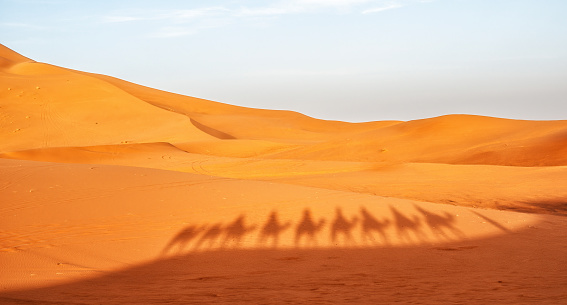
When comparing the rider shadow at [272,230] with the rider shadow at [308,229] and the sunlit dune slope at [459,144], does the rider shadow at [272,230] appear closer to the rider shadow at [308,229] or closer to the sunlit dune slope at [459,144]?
the rider shadow at [308,229]

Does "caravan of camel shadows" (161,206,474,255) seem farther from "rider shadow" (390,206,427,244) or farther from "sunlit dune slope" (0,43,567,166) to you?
"sunlit dune slope" (0,43,567,166)

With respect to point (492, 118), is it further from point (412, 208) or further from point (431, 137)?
point (412, 208)

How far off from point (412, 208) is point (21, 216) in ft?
21.7

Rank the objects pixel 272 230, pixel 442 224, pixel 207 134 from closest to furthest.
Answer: pixel 272 230, pixel 442 224, pixel 207 134

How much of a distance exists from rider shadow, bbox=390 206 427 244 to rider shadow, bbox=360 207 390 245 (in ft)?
0.72

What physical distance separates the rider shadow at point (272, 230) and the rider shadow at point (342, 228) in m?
0.75

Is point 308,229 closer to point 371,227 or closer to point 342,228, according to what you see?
point 342,228

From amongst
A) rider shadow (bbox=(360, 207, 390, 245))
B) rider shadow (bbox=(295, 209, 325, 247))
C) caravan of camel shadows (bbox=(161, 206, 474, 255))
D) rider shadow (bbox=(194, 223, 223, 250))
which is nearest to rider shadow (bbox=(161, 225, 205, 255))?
caravan of camel shadows (bbox=(161, 206, 474, 255))

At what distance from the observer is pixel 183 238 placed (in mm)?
7641

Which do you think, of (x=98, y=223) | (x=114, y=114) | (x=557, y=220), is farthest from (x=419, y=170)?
(x=114, y=114)

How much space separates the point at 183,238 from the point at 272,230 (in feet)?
4.52

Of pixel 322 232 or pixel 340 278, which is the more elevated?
pixel 322 232

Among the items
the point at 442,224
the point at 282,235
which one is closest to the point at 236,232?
the point at 282,235

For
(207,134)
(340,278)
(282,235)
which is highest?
(207,134)
